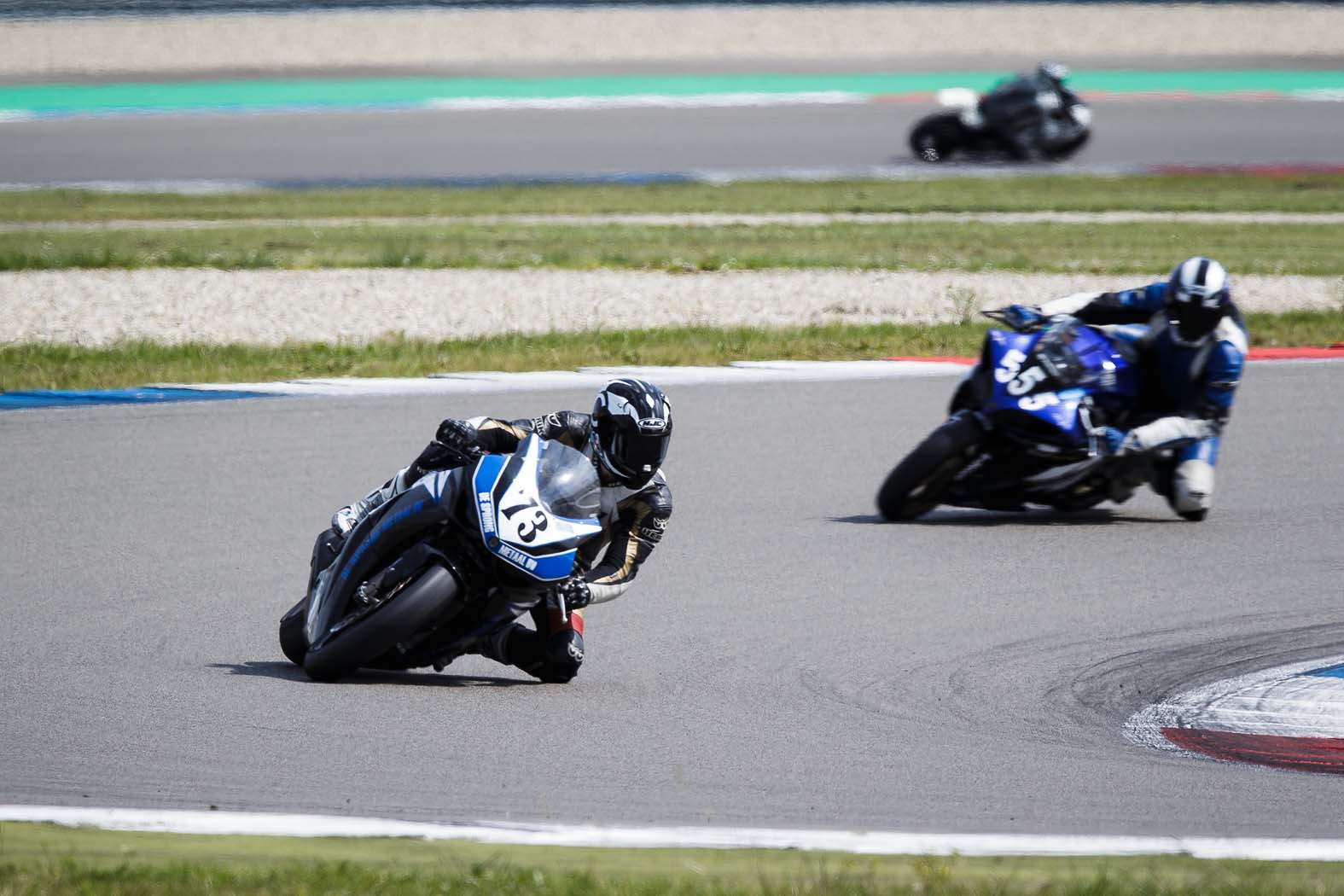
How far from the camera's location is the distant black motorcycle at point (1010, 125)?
27500mm

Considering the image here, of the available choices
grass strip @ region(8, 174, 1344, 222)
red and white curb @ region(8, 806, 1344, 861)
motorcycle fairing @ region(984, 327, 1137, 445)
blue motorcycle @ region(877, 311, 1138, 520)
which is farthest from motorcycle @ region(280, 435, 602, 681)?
grass strip @ region(8, 174, 1344, 222)

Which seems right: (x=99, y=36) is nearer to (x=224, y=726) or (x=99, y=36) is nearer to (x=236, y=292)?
(x=236, y=292)

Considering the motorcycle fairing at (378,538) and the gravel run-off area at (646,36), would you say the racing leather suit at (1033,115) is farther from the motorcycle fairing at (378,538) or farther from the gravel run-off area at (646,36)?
the motorcycle fairing at (378,538)

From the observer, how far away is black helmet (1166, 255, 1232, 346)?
32.2 feet

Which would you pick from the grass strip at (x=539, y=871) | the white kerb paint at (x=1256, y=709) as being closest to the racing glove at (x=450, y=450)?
the grass strip at (x=539, y=871)

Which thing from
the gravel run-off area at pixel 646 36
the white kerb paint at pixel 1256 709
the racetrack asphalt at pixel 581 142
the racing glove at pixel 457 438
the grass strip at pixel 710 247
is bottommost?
the white kerb paint at pixel 1256 709

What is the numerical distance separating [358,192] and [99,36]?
14782 mm

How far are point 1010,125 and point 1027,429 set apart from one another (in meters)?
18.9

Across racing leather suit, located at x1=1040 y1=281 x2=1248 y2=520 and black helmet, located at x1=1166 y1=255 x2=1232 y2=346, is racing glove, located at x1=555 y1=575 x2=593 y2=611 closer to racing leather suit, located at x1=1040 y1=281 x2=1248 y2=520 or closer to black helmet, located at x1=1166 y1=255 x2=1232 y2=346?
racing leather suit, located at x1=1040 y1=281 x2=1248 y2=520

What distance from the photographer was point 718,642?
7.68m

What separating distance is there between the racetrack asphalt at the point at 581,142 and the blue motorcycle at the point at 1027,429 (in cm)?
1701

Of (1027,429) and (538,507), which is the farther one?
(1027,429)

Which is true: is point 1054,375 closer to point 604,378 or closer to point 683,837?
point 604,378

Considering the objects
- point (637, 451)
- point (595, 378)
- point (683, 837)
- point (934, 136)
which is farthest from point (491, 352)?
point (934, 136)
